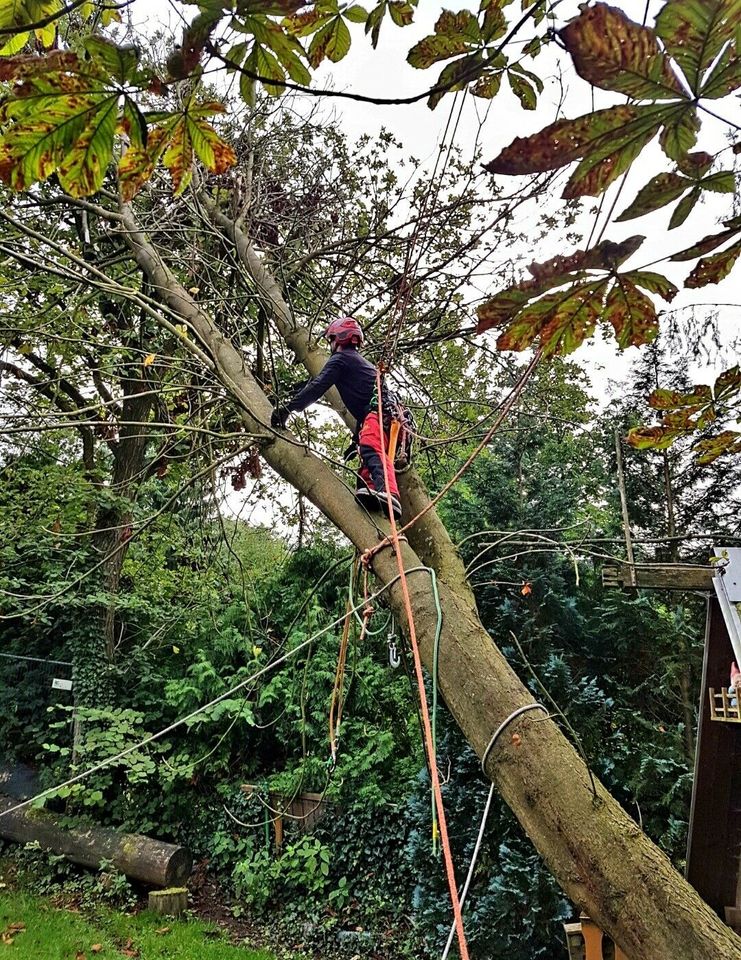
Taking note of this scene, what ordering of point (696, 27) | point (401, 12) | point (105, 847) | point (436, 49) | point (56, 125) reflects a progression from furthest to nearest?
point (105, 847)
point (401, 12)
point (436, 49)
point (56, 125)
point (696, 27)

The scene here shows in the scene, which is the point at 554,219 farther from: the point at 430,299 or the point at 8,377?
the point at 8,377

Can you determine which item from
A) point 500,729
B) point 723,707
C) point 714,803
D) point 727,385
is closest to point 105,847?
point 714,803

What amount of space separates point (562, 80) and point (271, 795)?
20.1 ft

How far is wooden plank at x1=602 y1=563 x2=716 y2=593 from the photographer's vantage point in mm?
3445

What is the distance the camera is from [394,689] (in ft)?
19.7

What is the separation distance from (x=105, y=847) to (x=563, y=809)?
19.4 ft

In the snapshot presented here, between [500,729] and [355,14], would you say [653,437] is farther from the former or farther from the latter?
[500,729]

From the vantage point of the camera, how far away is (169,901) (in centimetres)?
568

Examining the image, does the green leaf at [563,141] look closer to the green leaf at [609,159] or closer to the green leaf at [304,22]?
the green leaf at [609,159]

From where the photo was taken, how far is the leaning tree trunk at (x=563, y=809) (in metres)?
1.41

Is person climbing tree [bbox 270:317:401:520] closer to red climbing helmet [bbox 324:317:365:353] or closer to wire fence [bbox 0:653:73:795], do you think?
red climbing helmet [bbox 324:317:365:353]

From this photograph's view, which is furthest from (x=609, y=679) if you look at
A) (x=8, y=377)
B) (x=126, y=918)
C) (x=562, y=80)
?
(x=8, y=377)

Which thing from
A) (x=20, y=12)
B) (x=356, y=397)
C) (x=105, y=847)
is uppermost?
(x=356, y=397)

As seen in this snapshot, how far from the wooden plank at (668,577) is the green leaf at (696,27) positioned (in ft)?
10.3
